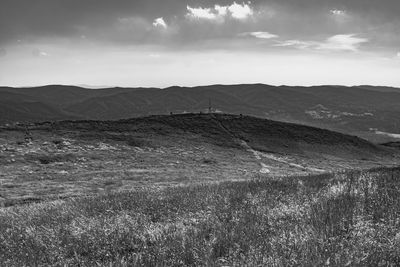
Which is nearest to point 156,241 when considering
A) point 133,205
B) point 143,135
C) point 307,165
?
point 133,205

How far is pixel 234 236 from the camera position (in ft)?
16.2

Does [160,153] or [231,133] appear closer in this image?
[160,153]

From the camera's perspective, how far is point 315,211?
593cm

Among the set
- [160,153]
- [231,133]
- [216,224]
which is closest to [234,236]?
[216,224]

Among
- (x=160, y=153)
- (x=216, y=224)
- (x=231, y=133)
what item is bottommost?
(x=160, y=153)

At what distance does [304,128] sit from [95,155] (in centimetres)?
4253

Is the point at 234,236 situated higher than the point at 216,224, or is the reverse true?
the point at 234,236

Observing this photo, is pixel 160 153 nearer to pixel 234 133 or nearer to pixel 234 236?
pixel 234 133

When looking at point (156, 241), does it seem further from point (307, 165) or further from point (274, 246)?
→ point (307, 165)

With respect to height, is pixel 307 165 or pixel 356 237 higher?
pixel 356 237

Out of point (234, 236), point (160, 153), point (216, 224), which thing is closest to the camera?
point (234, 236)

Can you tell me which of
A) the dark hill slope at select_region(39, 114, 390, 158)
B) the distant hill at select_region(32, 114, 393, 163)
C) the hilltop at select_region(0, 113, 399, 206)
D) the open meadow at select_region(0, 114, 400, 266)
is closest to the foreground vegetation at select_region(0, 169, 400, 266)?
the open meadow at select_region(0, 114, 400, 266)

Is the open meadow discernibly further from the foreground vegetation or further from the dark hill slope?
the dark hill slope

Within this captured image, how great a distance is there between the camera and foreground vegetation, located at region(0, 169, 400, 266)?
3982 millimetres
